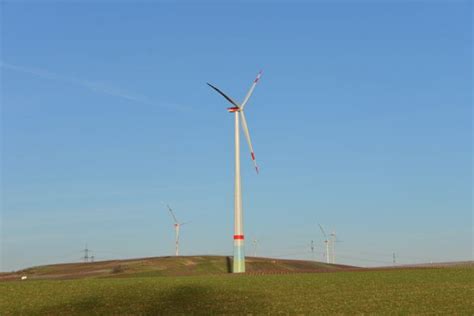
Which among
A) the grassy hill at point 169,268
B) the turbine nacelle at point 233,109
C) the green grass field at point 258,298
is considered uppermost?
the turbine nacelle at point 233,109

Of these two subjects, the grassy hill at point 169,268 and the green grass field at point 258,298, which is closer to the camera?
the green grass field at point 258,298

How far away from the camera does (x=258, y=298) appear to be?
4256 cm

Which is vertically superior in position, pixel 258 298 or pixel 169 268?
pixel 258 298

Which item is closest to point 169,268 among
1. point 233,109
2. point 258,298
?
point 233,109

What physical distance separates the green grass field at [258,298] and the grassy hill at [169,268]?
144ft

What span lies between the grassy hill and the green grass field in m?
44.0

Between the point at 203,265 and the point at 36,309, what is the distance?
71.9 m

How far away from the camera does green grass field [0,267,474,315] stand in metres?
36.0

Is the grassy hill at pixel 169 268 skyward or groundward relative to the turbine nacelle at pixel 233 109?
groundward

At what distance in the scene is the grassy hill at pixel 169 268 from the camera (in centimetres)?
10281

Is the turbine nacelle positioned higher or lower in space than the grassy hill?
higher

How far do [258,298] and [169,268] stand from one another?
69.2 m

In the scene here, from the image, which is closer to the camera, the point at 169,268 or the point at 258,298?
the point at 258,298

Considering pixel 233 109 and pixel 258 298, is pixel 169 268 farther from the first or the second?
pixel 258 298
